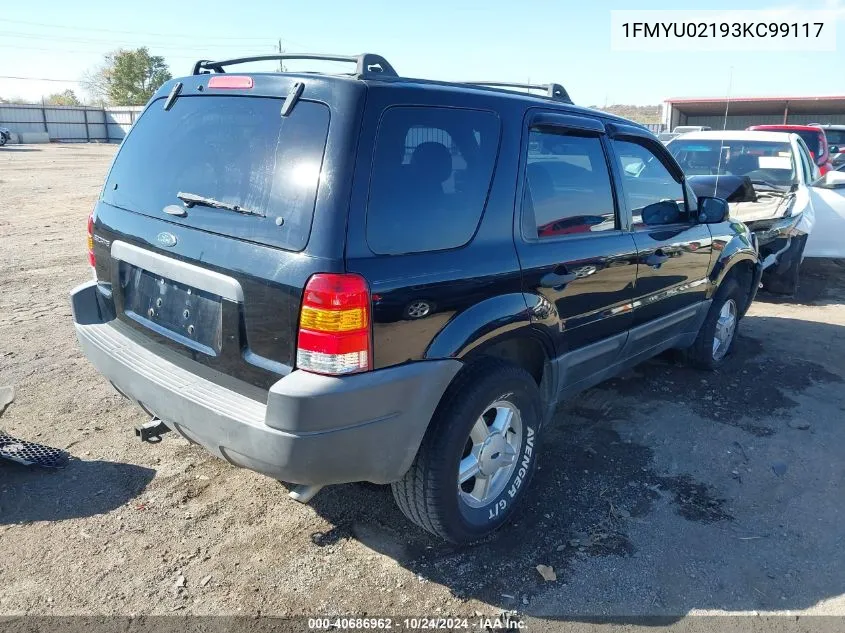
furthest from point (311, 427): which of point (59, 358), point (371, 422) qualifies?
point (59, 358)

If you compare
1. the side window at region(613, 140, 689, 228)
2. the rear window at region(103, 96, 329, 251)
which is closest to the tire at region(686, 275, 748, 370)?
the side window at region(613, 140, 689, 228)

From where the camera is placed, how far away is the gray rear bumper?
7.47ft

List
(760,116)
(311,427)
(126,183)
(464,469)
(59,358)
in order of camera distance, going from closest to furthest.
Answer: (311,427) < (464,469) < (126,183) < (59,358) < (760,116)

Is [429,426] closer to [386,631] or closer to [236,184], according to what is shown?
[386,631]

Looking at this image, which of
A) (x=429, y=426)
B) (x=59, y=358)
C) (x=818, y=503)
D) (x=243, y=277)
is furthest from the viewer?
(x=59, y=358)

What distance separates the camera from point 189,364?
8.87ft

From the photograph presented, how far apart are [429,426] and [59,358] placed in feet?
11.6

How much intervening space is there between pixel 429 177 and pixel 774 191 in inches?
257

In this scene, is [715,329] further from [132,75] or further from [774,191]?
[132,75]

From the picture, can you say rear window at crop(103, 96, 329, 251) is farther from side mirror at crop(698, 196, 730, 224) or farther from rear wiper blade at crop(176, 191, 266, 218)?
side mirror at crop(698, 196, 730, 224)

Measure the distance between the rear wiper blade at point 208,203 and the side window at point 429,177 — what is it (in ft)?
1.54

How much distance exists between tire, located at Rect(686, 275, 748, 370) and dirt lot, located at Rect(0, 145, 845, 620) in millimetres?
454

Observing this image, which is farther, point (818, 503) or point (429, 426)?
point (818, 503)

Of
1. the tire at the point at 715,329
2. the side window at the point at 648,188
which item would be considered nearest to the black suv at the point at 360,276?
the side window at the point at 648,188
